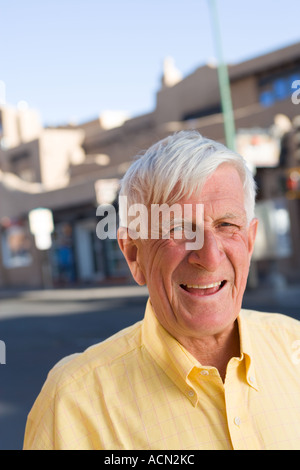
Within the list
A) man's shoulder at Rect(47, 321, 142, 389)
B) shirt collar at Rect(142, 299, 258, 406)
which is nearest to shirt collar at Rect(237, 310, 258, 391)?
shirt collar at Rect(142, 299, 258, 406)

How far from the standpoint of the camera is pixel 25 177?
28281mm

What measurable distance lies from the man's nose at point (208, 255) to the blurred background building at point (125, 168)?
30.6ft

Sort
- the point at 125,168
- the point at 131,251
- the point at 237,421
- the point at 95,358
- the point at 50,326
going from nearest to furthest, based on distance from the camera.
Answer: the point at 237,421
the point at 95,358
the point at 131,251
the point at 50,326
the point at 125,168

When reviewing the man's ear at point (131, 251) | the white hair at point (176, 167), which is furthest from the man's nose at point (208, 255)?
the man's ear at point (131, 251)

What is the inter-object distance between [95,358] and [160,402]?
205 mm

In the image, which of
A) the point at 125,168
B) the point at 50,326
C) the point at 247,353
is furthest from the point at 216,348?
the point at 125,168

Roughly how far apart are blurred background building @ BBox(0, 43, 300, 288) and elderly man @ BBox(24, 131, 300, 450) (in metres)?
9.27

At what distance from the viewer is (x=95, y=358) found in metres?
1.46

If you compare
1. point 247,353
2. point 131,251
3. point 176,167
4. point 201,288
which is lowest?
point 247,353

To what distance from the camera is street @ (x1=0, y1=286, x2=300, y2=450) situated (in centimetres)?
563

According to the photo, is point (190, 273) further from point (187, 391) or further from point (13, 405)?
point (13, 405)

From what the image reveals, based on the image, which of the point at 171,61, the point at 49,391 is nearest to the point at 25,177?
the point at 171,61

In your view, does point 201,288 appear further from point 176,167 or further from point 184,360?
point 176,167
